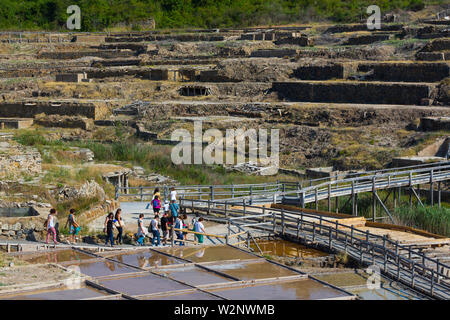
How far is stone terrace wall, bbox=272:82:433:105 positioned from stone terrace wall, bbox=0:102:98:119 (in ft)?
31.2

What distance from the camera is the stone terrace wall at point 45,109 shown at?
41375mm

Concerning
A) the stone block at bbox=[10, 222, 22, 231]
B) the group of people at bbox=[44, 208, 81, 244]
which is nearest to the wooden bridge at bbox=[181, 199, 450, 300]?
the group of people at bbox=[44, 208, 81, 244]

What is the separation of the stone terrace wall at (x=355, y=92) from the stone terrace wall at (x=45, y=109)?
9.52 meters

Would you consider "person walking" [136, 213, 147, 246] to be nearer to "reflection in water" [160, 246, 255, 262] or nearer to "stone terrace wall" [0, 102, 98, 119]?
"reflection in water" [160, 246, 255, 262]

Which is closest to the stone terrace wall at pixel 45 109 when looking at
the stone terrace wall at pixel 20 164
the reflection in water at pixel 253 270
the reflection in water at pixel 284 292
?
the stone terrace wall at pixel 20 164

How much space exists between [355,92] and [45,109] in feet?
49.8

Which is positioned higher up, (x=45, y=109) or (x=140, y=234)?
(x=45, y=109)

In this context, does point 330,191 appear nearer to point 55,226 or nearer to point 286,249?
point 286,249

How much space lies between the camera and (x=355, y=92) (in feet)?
132

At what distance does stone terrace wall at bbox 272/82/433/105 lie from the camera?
38.3 metres

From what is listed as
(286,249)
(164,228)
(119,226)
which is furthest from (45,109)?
(286,249)
